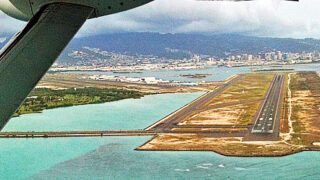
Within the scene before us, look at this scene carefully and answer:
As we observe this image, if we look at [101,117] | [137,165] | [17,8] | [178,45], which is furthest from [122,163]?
[178,45]

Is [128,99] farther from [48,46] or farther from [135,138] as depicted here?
[48,46]

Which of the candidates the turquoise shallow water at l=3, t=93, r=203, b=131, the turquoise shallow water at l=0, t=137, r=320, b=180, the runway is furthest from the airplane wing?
the turquoise shallow water at l=3, t=93, r=203, b=131

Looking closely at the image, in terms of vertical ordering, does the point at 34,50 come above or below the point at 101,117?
above

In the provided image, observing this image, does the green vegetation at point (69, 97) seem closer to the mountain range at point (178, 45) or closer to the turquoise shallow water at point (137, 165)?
the turquoise shallow water at point (137, 165)

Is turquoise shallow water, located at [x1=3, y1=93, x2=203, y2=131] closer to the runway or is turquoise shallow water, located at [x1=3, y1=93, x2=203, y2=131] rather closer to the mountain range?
the runway

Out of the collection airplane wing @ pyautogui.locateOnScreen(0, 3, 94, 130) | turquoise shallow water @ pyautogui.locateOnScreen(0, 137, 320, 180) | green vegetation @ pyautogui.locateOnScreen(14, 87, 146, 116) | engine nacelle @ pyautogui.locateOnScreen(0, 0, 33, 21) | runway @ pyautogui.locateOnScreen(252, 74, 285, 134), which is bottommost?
turquoise shallow water @ pyautogui.locateOnScreen(0, 137, 320, 180)

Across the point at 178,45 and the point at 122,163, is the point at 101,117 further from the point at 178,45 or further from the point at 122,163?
the point at 178,45
